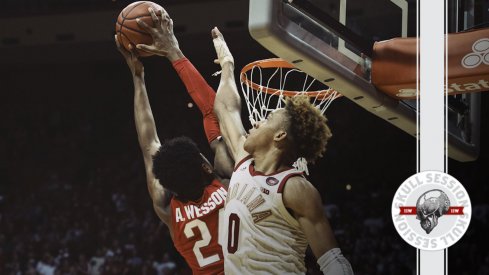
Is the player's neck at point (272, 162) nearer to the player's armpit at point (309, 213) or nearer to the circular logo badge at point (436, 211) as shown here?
the player's armpit at point (309, 213)

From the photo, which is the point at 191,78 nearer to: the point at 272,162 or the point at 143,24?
the point at 143,24

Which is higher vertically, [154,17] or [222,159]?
[154,17]

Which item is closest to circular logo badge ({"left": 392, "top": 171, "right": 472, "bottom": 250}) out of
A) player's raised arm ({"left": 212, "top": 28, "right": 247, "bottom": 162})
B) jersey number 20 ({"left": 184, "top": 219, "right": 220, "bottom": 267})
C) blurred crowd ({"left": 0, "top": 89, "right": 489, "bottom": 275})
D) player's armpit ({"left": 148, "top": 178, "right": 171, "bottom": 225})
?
blurred crowd ({"left": 0, "top": 89, "right": 489, "bottom": 275})

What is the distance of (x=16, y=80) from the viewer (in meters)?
4.38

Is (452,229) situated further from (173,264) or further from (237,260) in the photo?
(173,264)

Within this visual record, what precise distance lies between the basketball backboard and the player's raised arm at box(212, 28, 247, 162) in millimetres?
494

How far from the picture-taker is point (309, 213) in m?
3.25

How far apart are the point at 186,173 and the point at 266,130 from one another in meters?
0.48

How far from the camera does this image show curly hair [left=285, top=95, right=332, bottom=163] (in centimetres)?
336

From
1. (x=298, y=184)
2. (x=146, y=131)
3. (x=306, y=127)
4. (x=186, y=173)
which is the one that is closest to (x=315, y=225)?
(x=298, y=184)

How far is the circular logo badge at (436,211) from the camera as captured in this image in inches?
121

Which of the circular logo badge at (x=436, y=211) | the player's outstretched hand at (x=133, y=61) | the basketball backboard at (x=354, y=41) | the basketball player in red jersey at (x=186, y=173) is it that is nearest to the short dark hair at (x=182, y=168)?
the basketball player in red jersey at (x=186, y=173)

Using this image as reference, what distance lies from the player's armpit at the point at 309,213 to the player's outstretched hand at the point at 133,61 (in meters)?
0.92

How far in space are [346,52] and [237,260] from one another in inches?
37.5
